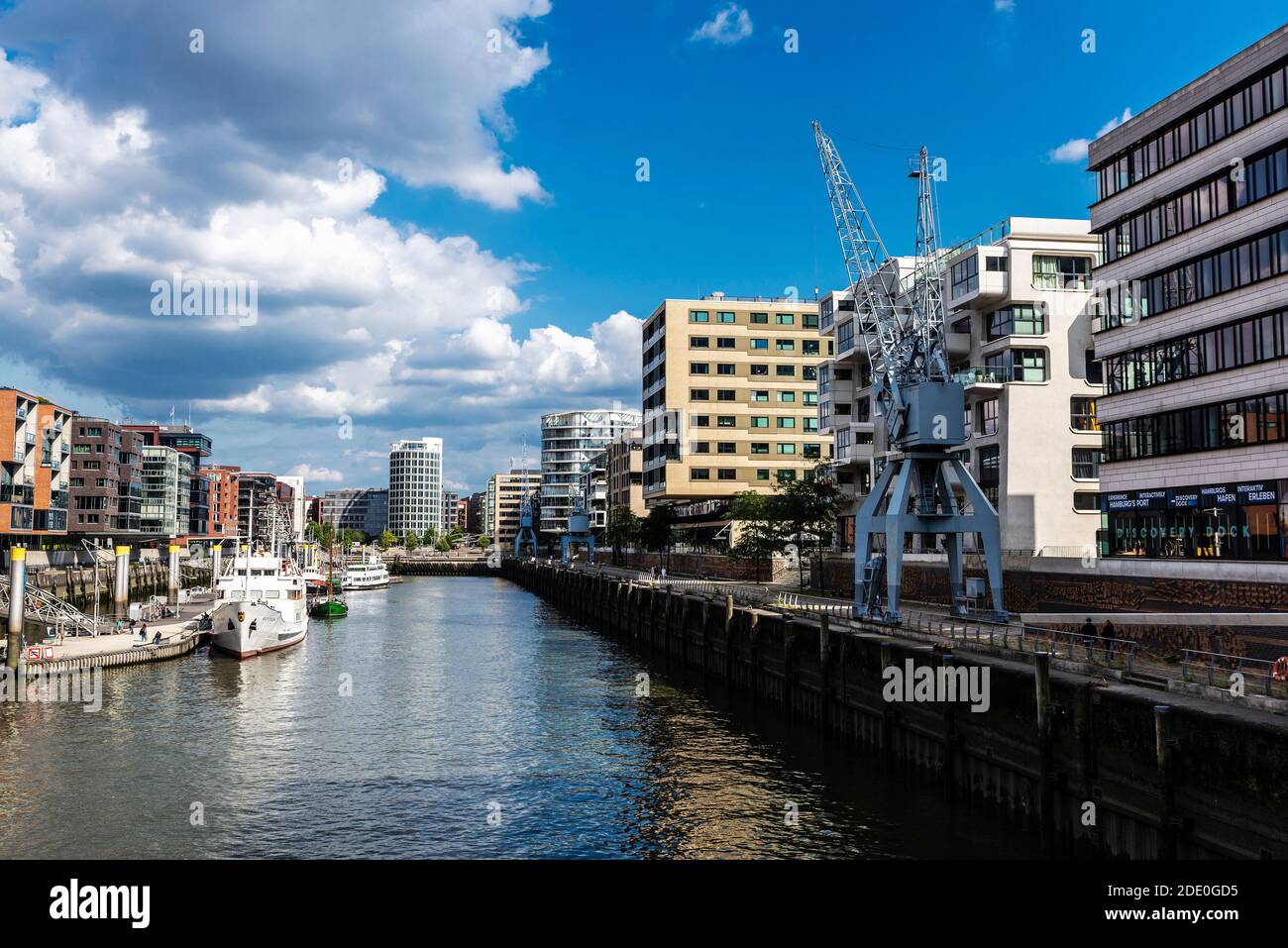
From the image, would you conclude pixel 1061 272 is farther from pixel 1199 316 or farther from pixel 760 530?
pixel 760 530

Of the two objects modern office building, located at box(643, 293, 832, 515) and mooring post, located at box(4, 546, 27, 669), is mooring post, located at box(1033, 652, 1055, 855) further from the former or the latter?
modern office building, located at box(643, 293, 832, 515)

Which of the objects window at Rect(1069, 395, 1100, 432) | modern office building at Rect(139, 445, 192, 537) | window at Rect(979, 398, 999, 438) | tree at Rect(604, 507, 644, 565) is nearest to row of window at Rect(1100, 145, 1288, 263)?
window at Rect(1069, 395, 1100, 432)

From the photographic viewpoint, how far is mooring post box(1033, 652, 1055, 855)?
25.1 m

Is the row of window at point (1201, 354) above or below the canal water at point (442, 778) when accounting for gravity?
above

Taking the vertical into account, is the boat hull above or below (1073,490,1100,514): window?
below

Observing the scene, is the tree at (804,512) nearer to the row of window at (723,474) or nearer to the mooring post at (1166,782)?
the row of window at (723,474)

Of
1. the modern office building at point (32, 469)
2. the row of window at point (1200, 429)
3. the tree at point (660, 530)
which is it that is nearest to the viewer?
the row of window at point (1200, 429)

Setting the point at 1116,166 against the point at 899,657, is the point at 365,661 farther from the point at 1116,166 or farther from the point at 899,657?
the point at 1116,166

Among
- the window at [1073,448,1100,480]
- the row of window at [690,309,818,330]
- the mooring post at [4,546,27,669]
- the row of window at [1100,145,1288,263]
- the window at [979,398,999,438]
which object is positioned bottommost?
the mooring post at [4,546,27,669]

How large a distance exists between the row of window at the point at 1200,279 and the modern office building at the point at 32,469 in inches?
4861

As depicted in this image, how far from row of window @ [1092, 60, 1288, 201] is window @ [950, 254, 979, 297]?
1442 centimetres

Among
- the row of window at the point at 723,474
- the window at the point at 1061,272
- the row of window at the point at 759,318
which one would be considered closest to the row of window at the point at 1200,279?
the window at the point at 1061,272

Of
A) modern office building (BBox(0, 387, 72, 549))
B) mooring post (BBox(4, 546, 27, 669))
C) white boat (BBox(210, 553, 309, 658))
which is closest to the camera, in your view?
mooring post (BBox(4, 546, 27, 669))

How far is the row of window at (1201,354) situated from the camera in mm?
48000
